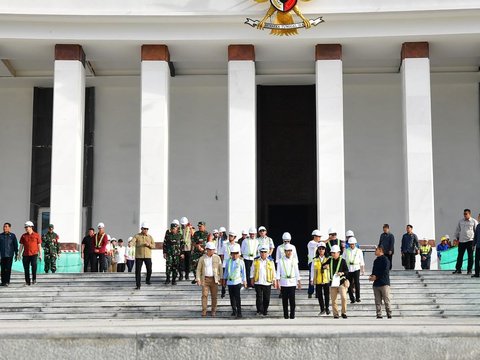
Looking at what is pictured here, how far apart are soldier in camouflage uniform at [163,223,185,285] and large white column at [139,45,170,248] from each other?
6.08m

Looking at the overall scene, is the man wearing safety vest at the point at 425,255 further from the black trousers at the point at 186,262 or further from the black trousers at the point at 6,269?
the black trousers at the point at 6,269

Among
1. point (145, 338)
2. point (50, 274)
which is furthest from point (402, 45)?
point (145, 338)

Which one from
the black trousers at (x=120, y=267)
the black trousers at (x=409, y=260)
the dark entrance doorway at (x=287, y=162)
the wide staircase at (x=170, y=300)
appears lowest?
the wide staircase at (x=170, y=300)

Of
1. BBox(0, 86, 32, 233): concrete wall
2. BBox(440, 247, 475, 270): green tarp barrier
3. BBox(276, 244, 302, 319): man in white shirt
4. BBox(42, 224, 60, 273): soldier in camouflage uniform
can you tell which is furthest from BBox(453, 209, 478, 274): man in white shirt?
BBox(0, 86, 32, 233): concrete wall

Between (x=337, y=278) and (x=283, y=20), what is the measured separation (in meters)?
11.5

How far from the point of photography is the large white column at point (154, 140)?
25.6 meters

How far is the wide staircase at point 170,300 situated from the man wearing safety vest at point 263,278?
35 cm

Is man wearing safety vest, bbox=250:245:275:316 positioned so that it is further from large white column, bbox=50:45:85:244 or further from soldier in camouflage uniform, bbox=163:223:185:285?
large white column, bbox=50:45:85:244

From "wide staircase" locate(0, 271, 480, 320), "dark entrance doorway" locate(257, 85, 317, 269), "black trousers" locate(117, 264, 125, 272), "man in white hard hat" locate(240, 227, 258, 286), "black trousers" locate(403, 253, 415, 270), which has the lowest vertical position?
"wide staircase" locate(0, 271, 480, 320)

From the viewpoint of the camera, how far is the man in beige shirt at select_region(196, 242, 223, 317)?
16938 mm

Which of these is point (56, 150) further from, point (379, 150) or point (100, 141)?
point (379, 150)

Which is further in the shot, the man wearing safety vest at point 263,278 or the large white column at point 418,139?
the large white column at point 418,139

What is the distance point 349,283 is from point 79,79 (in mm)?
12866

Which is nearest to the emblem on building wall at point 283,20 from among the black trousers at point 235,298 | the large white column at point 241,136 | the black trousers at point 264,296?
the large white column at point 241,136
